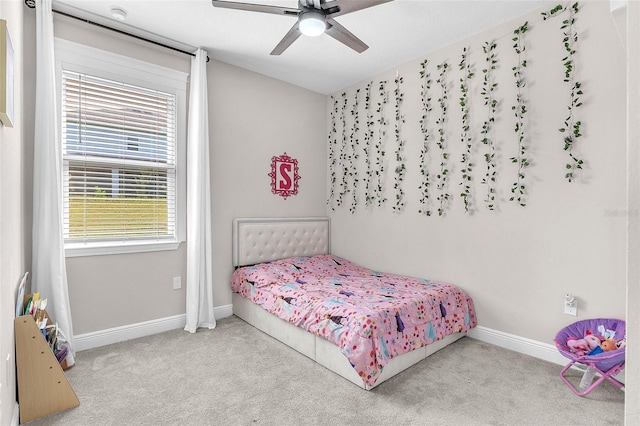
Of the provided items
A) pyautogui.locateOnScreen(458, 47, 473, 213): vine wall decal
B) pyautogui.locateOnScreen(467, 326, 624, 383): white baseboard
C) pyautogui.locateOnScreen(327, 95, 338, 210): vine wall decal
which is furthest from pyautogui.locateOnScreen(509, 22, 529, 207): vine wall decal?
pyautogui.locateOnScreen(327, 95, 338, 210): vine wall decal

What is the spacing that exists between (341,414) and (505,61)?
3.02 meters

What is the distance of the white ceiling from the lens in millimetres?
2607

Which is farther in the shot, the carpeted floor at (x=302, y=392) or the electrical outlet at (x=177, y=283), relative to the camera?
the electrical outlet at (x=177, y=283)

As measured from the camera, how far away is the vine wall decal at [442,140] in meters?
3.25

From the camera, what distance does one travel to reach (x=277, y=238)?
3979 millimetres

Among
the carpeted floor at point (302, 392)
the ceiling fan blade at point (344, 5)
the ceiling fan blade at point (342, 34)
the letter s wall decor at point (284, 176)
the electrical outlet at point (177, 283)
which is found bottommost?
the carpeted floor at point (302, 392)

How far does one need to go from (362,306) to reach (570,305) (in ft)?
5.20

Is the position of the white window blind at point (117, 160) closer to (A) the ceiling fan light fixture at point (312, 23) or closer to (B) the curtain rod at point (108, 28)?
(B) the curtain rod at point (108, 28)

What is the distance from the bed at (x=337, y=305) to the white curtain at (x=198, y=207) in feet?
1.25

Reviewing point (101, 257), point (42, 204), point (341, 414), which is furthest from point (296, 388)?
point (42, 204)

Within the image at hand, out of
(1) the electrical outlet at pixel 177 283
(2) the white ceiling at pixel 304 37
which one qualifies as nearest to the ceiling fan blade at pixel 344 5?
(2) the white ceiling at pixel 304 37

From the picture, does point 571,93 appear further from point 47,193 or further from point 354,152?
point 47,193

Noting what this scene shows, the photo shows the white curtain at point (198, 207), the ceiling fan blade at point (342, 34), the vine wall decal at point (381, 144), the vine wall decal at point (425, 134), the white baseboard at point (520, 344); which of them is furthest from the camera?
the vine wall decal at point (381, 144)

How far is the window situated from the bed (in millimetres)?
864
